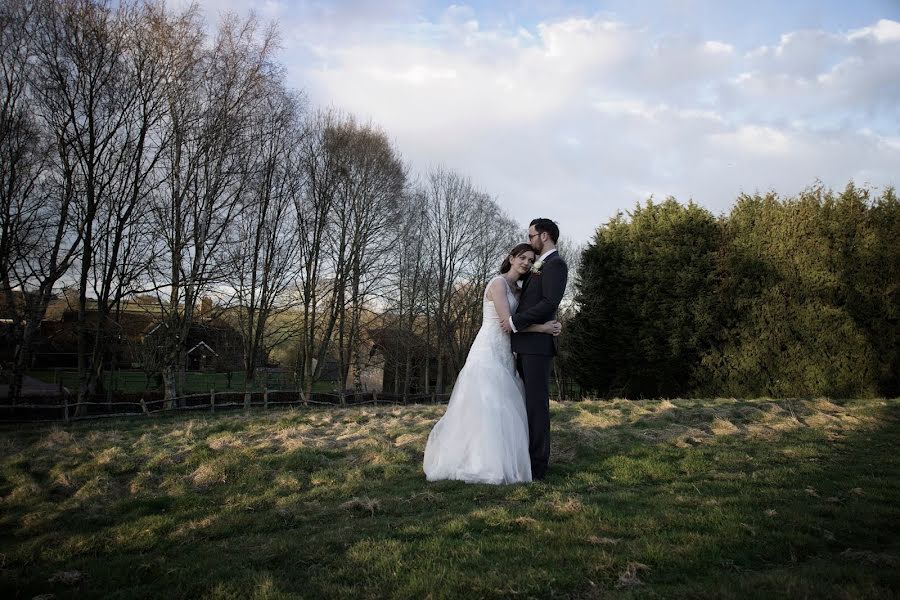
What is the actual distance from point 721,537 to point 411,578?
2.04 m

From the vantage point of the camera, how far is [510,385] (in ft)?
19.0

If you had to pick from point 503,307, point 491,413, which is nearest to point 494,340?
point 503,307

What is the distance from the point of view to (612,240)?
75.6ft

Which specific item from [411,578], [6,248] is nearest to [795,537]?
[411,578]

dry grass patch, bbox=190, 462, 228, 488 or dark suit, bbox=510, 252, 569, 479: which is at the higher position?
dark suit, bbox=510, 252, 569, 479

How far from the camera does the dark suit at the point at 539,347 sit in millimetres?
5621

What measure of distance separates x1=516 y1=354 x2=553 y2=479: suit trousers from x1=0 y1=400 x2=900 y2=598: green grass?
247 mm

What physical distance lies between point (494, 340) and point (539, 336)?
0.53 meters

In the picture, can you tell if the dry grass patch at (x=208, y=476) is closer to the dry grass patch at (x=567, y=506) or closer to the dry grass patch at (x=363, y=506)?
the dry grass patch at (x=363, y=506)

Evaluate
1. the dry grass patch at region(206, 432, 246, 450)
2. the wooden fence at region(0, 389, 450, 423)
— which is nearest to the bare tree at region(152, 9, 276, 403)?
the wooden fence at region(0, 389, 450, 423)

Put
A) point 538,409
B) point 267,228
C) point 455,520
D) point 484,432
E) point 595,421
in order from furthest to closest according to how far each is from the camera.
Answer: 1. point 267,228
2. point 595,421
3. point 538,409
4. point 484,432
5. point 455,520

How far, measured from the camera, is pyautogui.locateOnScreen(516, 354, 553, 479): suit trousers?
5.64m

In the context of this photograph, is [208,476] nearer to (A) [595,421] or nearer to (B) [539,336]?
(B) [539,336]

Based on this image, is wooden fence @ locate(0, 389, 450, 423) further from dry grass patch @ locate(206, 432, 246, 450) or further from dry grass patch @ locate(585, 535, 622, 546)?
dry grass patch @ locate(585, 535, 622, 546)
